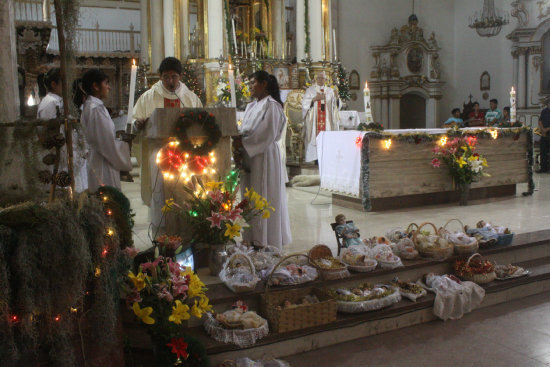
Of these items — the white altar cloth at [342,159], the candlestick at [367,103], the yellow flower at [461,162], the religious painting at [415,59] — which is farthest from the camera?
the religious painting at [415,59]

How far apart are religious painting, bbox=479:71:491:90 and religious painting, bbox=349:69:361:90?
4279mm

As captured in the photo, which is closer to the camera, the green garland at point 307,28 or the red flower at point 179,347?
the red flower at point 179,347

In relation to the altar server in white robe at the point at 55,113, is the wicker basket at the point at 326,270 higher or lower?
lower

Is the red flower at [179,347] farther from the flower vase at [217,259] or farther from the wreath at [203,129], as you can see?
the wreath at [203,129]

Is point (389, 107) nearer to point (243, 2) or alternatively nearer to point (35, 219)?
point (243, 2)

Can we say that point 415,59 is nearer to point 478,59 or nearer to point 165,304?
point 478,59

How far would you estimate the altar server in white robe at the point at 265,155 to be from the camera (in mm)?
4746

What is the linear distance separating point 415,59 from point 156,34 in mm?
9560

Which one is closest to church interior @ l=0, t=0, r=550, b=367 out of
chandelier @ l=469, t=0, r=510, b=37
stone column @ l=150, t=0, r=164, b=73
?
stone column @ l=150, t=0, r=164, b=73

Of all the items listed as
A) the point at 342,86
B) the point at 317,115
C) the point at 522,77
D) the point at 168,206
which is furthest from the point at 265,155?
the point at 522,77

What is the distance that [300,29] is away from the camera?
13.3 meters

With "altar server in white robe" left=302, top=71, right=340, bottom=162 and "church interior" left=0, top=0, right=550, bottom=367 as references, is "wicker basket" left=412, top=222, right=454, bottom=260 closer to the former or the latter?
"church interior" left=0, top=0, right=550, bottom=367

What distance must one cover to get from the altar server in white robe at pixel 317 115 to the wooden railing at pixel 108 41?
704 cm

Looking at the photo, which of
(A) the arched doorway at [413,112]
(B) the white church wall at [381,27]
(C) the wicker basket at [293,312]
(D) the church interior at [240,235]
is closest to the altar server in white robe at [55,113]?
(D) the church interior at [240,235]
